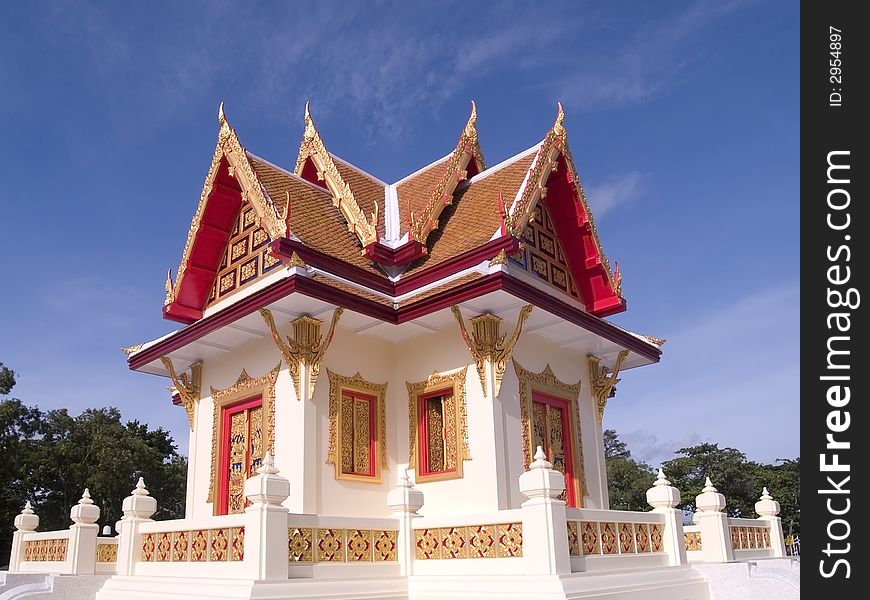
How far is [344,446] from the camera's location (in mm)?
9586

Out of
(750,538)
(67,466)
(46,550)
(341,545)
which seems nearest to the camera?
(341,545)

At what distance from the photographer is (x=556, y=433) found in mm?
10625

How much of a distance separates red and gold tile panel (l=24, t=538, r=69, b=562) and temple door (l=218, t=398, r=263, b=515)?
2.01 metres

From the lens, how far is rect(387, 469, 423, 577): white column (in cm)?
776

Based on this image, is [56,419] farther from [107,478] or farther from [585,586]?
[585,586]

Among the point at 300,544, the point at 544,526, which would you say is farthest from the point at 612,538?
the point at 300,544

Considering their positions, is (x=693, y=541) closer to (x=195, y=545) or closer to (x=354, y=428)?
(x=354, y=428)

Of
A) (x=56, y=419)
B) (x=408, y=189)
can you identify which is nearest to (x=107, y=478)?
(x=56, y=419)

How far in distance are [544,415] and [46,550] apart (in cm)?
683

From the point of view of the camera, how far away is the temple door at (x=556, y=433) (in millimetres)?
10227

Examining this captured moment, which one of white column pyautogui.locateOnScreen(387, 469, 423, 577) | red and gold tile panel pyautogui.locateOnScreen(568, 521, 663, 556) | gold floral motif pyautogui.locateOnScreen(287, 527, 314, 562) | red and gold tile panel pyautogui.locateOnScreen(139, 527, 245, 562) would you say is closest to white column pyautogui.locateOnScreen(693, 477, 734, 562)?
red and gold tile panel pyautogui.locateOnScreen(568, 521, 663, 556)

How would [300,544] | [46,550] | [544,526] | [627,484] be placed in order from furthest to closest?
[627,484]
[46,550]
[300,544]
[544,526]

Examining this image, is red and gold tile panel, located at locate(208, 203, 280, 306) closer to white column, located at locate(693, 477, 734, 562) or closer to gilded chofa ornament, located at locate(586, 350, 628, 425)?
gilded chofa ornament, located at locate(586, 350, 628, 425)

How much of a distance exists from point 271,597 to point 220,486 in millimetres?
3996
